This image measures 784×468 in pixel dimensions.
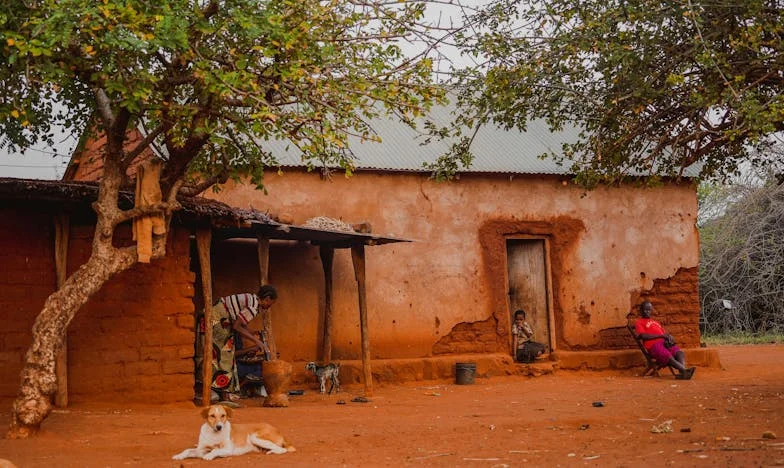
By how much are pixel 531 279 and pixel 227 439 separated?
30.8 feet

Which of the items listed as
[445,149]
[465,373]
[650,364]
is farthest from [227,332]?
[650,364]

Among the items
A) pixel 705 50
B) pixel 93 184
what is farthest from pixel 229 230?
pixel 705 50

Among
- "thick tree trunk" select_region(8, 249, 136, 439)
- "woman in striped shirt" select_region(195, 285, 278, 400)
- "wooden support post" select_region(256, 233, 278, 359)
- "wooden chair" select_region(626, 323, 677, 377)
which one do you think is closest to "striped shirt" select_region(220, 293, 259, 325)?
"woman in striped shirt" select_region(195, 285, 278, 400)

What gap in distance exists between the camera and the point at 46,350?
8.36 meters

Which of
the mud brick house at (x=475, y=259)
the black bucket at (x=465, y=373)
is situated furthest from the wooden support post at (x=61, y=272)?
the black bucket at (x=465, y=373)

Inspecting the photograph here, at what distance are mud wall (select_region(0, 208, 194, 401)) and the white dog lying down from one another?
3.16m

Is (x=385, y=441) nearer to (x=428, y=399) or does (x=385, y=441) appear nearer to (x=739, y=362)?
(x=428, y=399)

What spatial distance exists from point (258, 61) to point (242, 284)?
204 inches

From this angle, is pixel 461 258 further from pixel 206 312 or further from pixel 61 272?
pixel 61 272

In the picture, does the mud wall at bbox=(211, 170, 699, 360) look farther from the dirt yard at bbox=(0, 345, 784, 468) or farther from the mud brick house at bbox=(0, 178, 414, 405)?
the mud brick house at bbox=(0, 178, 414, 405)

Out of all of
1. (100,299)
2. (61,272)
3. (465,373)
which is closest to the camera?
(61,272)

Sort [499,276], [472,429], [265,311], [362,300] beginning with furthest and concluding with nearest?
1. [499,276]
2. [362,300]
3. [265,311]
4. [472,429]

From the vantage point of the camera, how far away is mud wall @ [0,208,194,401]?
9.95 m

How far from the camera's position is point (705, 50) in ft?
28.6
